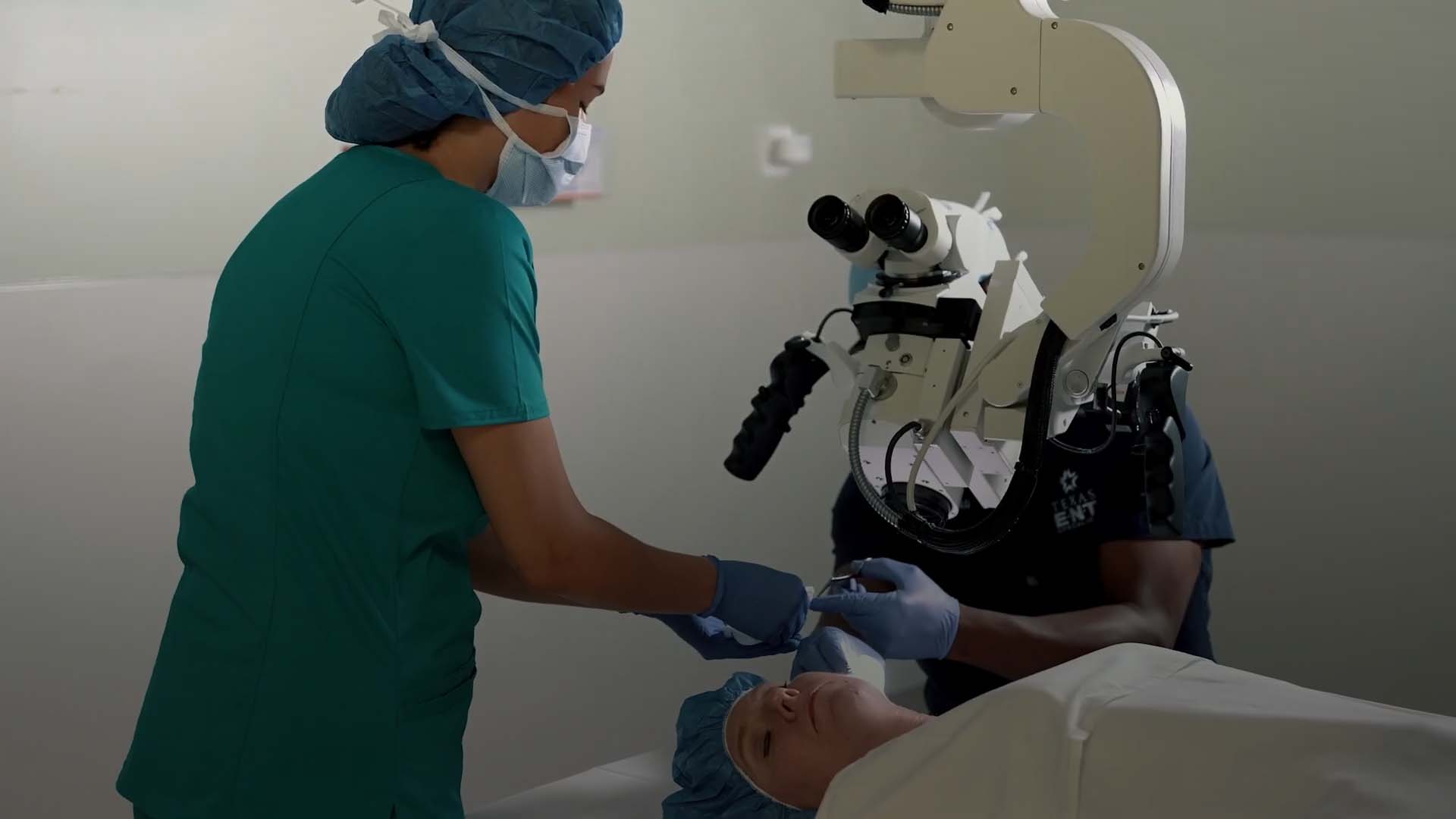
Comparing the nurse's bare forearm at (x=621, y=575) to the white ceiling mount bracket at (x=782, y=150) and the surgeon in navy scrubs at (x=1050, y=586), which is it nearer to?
the surgeon in navy scrubs at (x=1050, y=586)

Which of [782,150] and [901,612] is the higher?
[782,150]

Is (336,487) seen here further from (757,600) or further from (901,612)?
(901,612)

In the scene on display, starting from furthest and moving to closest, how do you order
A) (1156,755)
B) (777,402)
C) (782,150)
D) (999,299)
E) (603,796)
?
(782,150) → (603,796) → (777,402) → (999,299) → (1156,755)

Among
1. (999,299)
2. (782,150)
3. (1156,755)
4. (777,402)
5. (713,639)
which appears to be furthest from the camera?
(782,150)

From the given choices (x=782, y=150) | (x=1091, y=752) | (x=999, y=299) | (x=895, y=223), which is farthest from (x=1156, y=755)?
(x=782, y=150)

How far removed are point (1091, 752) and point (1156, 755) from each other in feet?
0.20

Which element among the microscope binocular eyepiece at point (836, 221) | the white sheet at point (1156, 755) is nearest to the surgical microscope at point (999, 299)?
the microscope binocular eyepiece at point (836, 221)

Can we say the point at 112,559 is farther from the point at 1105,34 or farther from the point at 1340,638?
the point at 1340,638

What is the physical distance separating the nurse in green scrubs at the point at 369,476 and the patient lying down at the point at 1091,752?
1.02ft

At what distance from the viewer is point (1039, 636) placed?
1.91 meters

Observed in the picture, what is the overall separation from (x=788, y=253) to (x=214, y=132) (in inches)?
54.4

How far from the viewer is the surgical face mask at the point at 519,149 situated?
140cm

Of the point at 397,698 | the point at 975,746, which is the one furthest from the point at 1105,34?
the point at 397,698

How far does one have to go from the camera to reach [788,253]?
3.15 m
